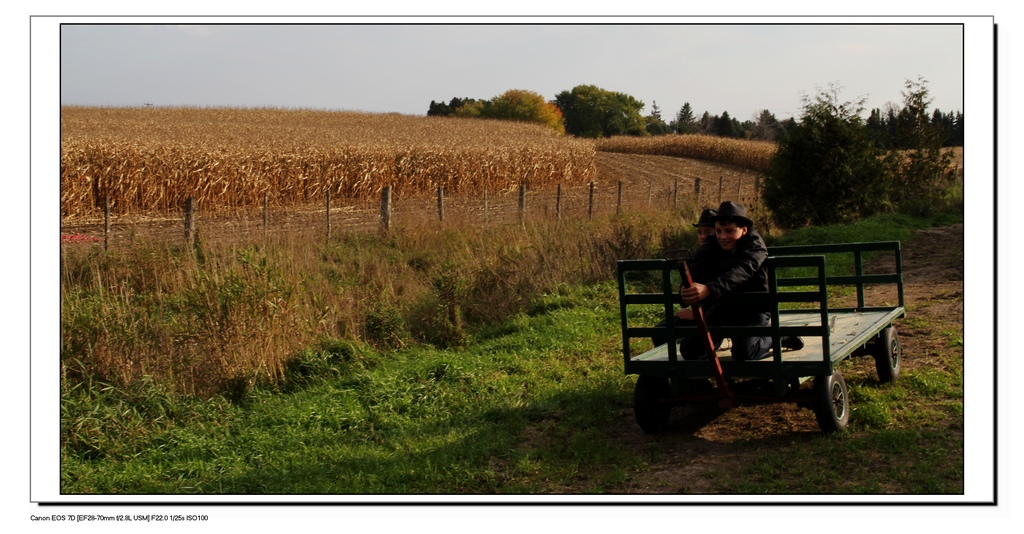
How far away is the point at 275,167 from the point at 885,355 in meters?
23.5

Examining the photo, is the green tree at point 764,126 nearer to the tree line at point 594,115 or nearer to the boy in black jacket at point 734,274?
the tree line at point 594,115

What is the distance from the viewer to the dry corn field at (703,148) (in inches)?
2142

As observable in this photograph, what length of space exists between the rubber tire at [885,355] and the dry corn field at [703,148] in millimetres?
43812

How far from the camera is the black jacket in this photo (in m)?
5.96

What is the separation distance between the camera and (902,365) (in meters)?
8.13

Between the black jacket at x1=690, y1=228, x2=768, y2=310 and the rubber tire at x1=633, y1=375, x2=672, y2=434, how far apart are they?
0.72 m

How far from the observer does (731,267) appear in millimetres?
6180

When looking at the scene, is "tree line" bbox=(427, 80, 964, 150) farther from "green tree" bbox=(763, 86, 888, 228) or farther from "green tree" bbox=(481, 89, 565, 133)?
"green tree" bbox=(763, 86, 888, 228)

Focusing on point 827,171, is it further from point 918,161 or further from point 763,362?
point 763,362

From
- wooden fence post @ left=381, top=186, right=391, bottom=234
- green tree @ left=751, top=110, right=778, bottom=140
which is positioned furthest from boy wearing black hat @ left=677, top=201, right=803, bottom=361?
green tree @ left=751, top=110, right=778, bottom=140

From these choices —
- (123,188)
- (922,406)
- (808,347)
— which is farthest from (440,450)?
(123,188)

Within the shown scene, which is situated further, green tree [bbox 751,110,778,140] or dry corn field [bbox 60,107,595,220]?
green tree [bbox 751,110,778,140]

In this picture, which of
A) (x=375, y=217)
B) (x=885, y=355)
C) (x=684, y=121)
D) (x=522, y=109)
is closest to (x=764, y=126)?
(x=684, y=121)

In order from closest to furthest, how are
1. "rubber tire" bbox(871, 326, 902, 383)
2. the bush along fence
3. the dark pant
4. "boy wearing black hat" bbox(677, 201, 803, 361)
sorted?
"boy wearing black hat" bbox(677, 201, 803, 361)
the dark pant
"rubber tire" bbox(871, 326, 902, 383)
the bush along fence
